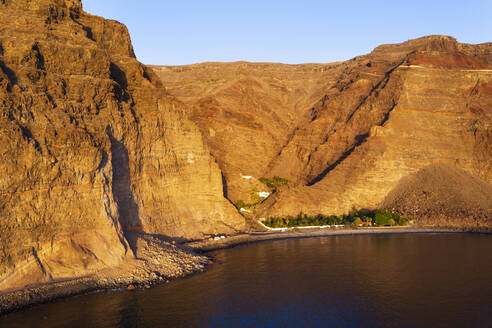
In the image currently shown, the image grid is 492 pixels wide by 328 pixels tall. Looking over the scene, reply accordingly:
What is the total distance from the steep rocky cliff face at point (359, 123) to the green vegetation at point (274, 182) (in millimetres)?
2169

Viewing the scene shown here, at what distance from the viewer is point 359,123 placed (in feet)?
261

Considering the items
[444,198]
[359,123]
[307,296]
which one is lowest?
[307,296]

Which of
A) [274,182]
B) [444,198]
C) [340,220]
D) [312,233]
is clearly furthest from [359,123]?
[312,233]

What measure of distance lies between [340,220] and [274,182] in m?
16.3

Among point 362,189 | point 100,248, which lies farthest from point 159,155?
point 362,189

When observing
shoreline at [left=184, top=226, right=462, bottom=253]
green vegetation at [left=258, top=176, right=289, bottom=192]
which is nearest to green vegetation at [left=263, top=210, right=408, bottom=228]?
shoreline at [left=184, top=226, right=462, bottom=253]

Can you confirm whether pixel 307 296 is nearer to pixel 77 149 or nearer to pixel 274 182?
pixel 77 149

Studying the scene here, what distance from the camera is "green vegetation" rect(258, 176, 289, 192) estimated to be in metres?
74.5

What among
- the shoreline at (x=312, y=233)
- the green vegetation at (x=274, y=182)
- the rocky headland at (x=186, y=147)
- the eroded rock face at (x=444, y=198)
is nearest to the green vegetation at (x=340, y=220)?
the shoreline at (x=312, y=233)

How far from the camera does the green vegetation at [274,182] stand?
74469 millimetres

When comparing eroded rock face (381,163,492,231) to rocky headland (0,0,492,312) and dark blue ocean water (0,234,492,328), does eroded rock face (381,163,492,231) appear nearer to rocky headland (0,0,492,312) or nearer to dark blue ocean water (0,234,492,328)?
rocky headland (0,0,492,312)

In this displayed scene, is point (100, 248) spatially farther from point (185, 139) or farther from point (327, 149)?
point (327, 149)

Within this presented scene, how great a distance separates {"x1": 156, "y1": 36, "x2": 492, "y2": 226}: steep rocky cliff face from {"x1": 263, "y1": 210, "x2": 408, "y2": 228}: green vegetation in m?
1.69

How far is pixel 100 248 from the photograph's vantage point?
30312 millimetres
